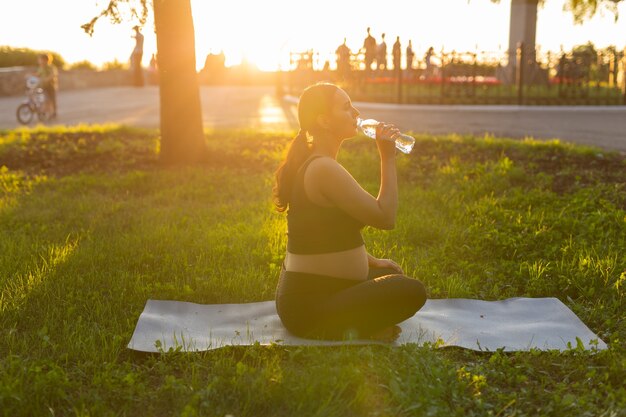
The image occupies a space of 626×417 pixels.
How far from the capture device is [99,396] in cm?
366

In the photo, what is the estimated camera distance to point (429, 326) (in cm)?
473

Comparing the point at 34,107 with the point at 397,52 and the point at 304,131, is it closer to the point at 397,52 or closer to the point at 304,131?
the point at 397,52

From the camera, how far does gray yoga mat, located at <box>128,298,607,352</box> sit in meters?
4.41

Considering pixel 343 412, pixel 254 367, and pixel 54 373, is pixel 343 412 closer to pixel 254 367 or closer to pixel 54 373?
pixel 254 367

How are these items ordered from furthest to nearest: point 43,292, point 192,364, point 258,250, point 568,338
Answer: point 258,250, point 43,292, point 568,338, point 192,364

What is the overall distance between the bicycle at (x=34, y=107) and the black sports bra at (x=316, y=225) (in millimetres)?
15872

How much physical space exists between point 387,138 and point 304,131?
515 millimetres

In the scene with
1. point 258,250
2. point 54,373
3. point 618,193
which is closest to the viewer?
point 54,373

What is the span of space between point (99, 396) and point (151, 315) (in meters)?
1.24

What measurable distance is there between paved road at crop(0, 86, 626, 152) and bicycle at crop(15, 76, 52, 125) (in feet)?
1.42

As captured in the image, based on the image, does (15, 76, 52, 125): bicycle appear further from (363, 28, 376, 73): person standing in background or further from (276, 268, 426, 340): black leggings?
(276, 268, 426, 340): black leggings

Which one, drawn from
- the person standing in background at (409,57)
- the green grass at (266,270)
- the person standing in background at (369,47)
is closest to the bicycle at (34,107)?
the green grass at (266,270)

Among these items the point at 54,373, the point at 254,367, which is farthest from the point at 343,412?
the point at 54,373

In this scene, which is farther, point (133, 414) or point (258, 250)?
point (258, 250)
